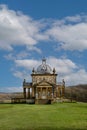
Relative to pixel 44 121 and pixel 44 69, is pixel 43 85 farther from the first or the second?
pixel 44 121

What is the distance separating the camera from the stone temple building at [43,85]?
119 meters

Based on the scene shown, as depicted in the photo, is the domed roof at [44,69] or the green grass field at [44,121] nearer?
the green grass field at [44,121]

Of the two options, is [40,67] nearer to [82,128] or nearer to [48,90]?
[48,90]

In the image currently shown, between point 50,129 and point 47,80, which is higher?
point 47,80

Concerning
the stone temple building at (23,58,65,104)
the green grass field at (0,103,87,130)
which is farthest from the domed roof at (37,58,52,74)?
the green grass field at (0,103,87,130)

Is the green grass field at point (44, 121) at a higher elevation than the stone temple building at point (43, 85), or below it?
below

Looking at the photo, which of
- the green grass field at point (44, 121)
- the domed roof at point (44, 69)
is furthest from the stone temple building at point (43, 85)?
the green grass field at point (44, 121)

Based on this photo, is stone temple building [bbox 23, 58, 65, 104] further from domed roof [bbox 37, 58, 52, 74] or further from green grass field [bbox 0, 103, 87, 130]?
green grass field [bbox 0, 103, 87, 130]

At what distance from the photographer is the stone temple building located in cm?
11912

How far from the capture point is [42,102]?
338 ft

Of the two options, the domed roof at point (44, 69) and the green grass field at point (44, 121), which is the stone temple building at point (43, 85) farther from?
the green grass field at point (44, 121)

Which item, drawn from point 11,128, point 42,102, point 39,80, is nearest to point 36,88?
point 39,80

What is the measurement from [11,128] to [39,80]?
86.4 meters

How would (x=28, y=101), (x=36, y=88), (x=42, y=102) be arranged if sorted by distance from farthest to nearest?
(x=36, y=88), (x=28, y=101), (x=42, y=102)
